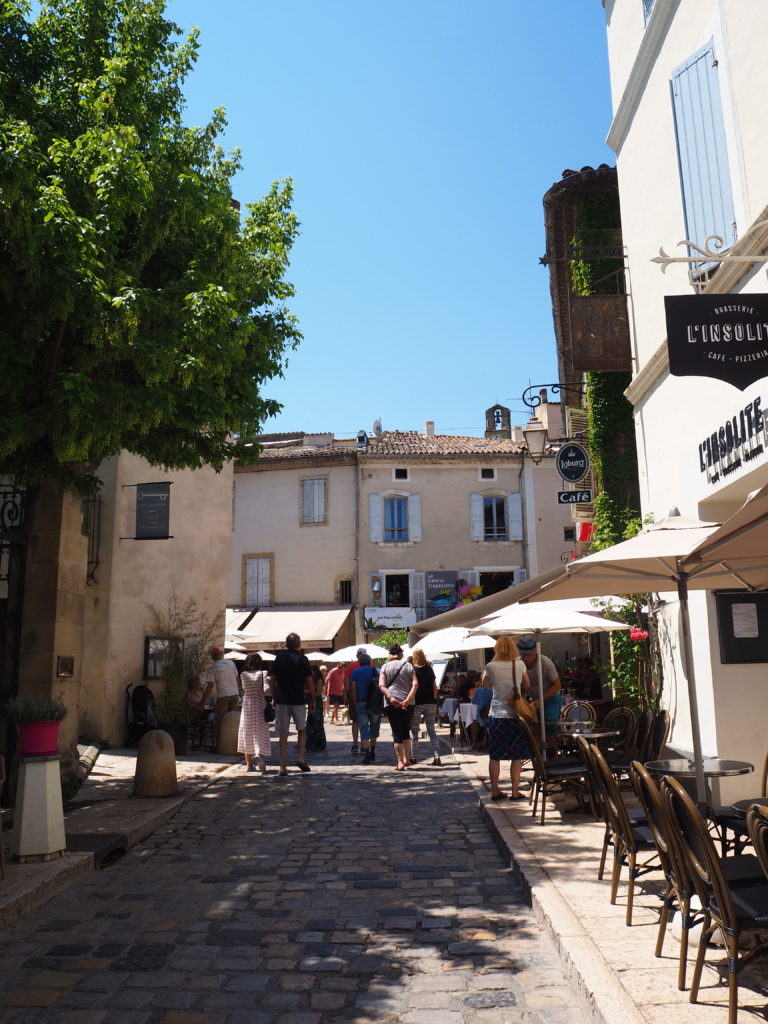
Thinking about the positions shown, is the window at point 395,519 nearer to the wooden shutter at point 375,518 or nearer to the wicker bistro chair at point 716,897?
the wooden shutter at point 375,518

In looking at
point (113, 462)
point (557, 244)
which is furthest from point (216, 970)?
point (557, 244)

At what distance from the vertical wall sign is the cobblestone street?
25.8ft

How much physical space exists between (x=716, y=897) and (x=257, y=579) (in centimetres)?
3367

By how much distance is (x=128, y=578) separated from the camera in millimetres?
16406

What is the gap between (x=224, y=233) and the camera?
9.34m

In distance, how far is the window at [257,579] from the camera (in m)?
36.2

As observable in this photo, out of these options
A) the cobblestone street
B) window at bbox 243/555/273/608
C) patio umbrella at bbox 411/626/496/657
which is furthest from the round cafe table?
window at bbox 243/555/273/608

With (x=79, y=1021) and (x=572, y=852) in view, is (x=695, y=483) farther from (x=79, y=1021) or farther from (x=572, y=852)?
(x=79, y=1021)

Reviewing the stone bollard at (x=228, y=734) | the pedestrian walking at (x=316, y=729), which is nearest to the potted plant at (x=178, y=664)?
the stone bollard at (x=228, y=734)

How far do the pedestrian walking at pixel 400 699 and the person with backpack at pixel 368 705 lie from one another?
1.03m

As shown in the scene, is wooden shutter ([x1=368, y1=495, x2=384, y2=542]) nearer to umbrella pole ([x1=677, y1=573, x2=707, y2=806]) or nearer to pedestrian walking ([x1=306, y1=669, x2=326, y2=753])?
pedestrian walking ([x1=306, y1=669, x2=326, y2=753])

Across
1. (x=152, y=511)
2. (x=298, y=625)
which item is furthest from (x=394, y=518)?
(x=152, y=511)

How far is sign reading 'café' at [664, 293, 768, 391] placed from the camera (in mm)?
5680

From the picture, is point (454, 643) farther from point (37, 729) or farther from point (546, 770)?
point (37, 729)
